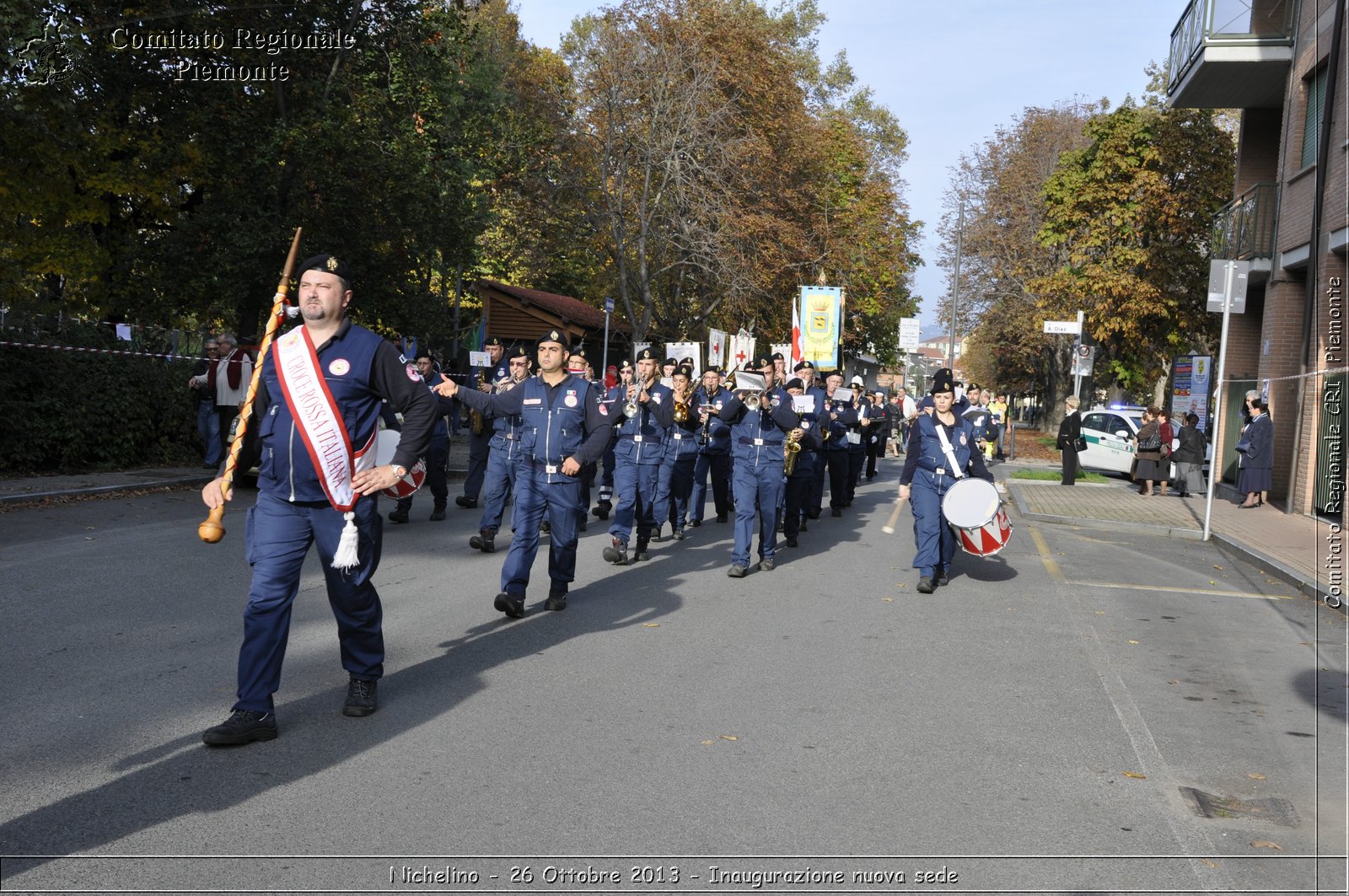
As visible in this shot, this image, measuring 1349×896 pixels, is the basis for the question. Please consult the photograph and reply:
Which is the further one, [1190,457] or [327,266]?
[1190,457]

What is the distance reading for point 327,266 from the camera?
5.49 meters

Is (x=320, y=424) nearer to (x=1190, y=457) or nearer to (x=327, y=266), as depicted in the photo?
(x=327, y=266)

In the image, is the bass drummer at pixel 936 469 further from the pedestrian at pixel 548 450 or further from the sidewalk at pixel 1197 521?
the pedestrian at pixel 548 450

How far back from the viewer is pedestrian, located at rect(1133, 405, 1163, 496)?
922 inches

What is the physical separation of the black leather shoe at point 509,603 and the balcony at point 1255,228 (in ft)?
60.9

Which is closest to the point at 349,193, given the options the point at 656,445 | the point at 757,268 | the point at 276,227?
the point at 276,227

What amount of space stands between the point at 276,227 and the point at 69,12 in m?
3.90

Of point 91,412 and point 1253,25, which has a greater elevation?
point 1253,25

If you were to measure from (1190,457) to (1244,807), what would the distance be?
19.7 metres

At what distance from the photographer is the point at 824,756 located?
215 inches

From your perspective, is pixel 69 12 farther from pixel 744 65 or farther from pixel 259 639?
pixel 744 65

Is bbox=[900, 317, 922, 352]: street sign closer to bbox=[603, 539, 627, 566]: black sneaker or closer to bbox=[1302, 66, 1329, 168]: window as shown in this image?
bbox=[1302, 66, 1329, 168]: window

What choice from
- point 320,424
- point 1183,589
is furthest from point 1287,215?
point 320,424

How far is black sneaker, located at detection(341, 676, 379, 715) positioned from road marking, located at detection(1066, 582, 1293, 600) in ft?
24.8
